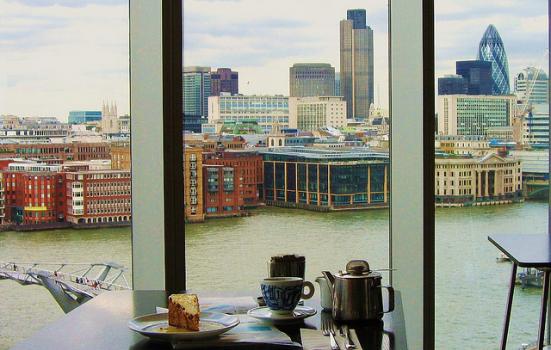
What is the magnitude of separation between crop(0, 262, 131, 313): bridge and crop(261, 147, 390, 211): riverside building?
71 cm

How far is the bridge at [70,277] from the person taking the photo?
3.24 metres

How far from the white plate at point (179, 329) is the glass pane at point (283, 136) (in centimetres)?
153

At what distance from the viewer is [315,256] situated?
10.8 ft

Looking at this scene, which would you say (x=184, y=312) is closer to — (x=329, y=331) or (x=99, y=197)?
(x=329, y=331)

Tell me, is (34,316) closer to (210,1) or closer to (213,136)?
(213,136)

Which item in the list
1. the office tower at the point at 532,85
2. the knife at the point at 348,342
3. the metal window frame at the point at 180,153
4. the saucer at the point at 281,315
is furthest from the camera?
the office tower at the point at 532,85

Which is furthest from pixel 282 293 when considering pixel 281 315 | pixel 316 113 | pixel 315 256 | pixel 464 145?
pixel 464 145

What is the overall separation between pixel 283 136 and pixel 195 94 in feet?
1.33

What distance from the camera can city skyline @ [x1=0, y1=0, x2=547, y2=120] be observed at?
10.6ft

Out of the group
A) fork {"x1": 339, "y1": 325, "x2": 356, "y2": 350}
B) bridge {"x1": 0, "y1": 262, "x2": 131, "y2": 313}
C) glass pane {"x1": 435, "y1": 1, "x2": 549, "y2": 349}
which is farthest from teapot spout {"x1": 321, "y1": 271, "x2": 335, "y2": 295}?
bridge {"x1": 0, "y1": 262, "x2": 131, "y2": 313}

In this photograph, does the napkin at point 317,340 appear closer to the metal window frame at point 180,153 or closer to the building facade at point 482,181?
the metal window frame at point 180,153

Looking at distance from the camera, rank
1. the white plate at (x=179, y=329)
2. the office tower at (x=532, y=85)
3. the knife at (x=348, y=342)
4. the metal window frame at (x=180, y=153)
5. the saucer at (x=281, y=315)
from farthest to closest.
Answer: the office tower at (x=532, y=85) < the metal window frame at (x=180, y=153) < the saucer at (x=281, y=315) < the white plate at (x=179, y=329) < the knife at (x=348, y=342)

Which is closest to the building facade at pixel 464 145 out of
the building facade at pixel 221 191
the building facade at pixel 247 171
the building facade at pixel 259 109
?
the building facade at pixel 259 109

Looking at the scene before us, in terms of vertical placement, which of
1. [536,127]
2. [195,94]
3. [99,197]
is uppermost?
[195,94]
